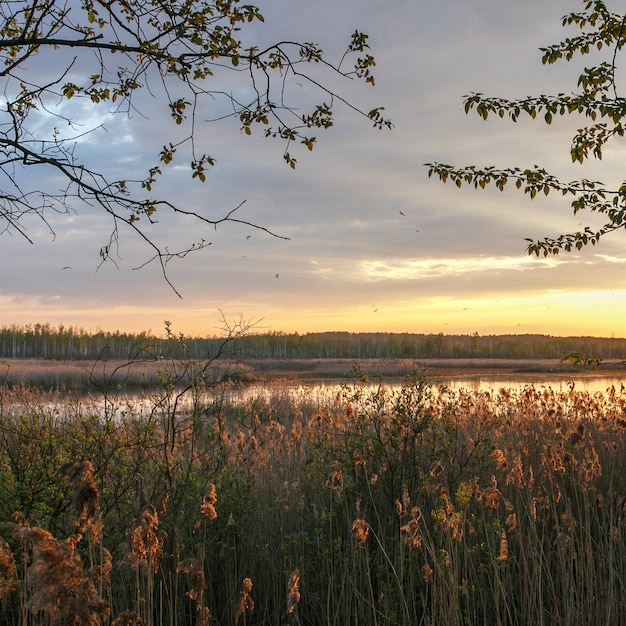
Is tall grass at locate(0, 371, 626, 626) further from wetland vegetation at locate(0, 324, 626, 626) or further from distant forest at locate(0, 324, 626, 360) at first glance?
distant forest at locate(0, 324, 626, 360)

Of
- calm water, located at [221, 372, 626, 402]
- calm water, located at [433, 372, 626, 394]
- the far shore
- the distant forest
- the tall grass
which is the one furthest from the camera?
the distant forest

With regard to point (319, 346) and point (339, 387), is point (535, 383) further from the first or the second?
point (319, 346)

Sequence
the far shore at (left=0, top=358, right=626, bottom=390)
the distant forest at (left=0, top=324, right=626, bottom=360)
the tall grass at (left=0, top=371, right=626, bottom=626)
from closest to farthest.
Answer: the tall grass at (left=0, top=371, right=626, bottom=626) → the far shore at (left=0, top=358, right=626, bottom=390) → the distant forest at (left=0, top=324, right=626, bottom=360)

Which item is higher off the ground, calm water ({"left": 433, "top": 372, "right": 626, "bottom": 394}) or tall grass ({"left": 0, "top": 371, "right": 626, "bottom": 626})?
tall grass ({"left": 0, "top": 371, "right": 626, "bottom": 626})

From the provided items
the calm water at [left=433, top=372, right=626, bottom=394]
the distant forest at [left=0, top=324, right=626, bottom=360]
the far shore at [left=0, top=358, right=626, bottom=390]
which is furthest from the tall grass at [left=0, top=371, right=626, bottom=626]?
the distant forest at [left=0, top=324, right=626, bottom=360]

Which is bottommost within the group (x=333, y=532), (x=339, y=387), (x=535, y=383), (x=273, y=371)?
(x=273, y=371)

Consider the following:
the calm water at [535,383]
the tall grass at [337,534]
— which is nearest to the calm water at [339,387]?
the calm water at [535,383]

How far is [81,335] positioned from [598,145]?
80407mm

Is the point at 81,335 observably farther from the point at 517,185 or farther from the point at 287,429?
the point at 517,185

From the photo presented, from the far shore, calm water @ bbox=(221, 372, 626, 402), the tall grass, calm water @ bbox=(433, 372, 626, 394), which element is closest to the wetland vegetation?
the tall grass

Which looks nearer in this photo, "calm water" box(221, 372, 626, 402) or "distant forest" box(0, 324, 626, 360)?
"calm water" box(221, 372, 626, 402)

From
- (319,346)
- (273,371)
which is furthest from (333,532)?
(319,346)

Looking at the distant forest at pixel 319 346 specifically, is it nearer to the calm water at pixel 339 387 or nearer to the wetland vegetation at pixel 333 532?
the calm water at pixel 339 387

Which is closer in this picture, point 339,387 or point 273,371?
point 339,387
